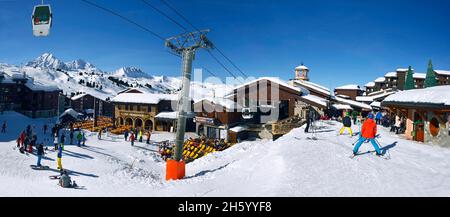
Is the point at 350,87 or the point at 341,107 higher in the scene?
the point at 350,87

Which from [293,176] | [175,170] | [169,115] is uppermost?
[169,115]

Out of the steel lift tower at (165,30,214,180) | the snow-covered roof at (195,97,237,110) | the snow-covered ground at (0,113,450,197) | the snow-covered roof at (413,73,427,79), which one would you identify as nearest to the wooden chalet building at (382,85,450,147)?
the snow-covered ground at (0,113,450,197)

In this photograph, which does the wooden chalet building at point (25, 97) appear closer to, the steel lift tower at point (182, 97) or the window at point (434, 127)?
the steel lift tower at point (182, 97)

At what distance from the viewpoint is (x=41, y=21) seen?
343 inches

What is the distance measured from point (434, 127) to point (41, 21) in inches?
741

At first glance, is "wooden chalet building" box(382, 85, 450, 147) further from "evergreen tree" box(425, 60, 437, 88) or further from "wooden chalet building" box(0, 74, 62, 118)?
"wooden chalet building" box(0, 74, 62, 118)

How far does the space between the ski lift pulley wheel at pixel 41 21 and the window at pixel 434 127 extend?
18324mm

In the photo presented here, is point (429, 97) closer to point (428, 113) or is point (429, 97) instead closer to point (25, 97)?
point (428, 113)

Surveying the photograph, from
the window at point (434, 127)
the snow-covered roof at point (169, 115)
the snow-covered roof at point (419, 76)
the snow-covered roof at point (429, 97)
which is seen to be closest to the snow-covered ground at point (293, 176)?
the window at point (434, 127)

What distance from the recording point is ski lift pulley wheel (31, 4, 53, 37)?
28.4ft

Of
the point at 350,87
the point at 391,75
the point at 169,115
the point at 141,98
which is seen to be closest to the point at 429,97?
the point at 169,115

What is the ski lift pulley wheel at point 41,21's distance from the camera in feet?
28.4

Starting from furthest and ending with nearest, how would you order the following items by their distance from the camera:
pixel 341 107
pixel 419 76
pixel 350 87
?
pixel 419 76, pixel 350 87, pixel 341 107
